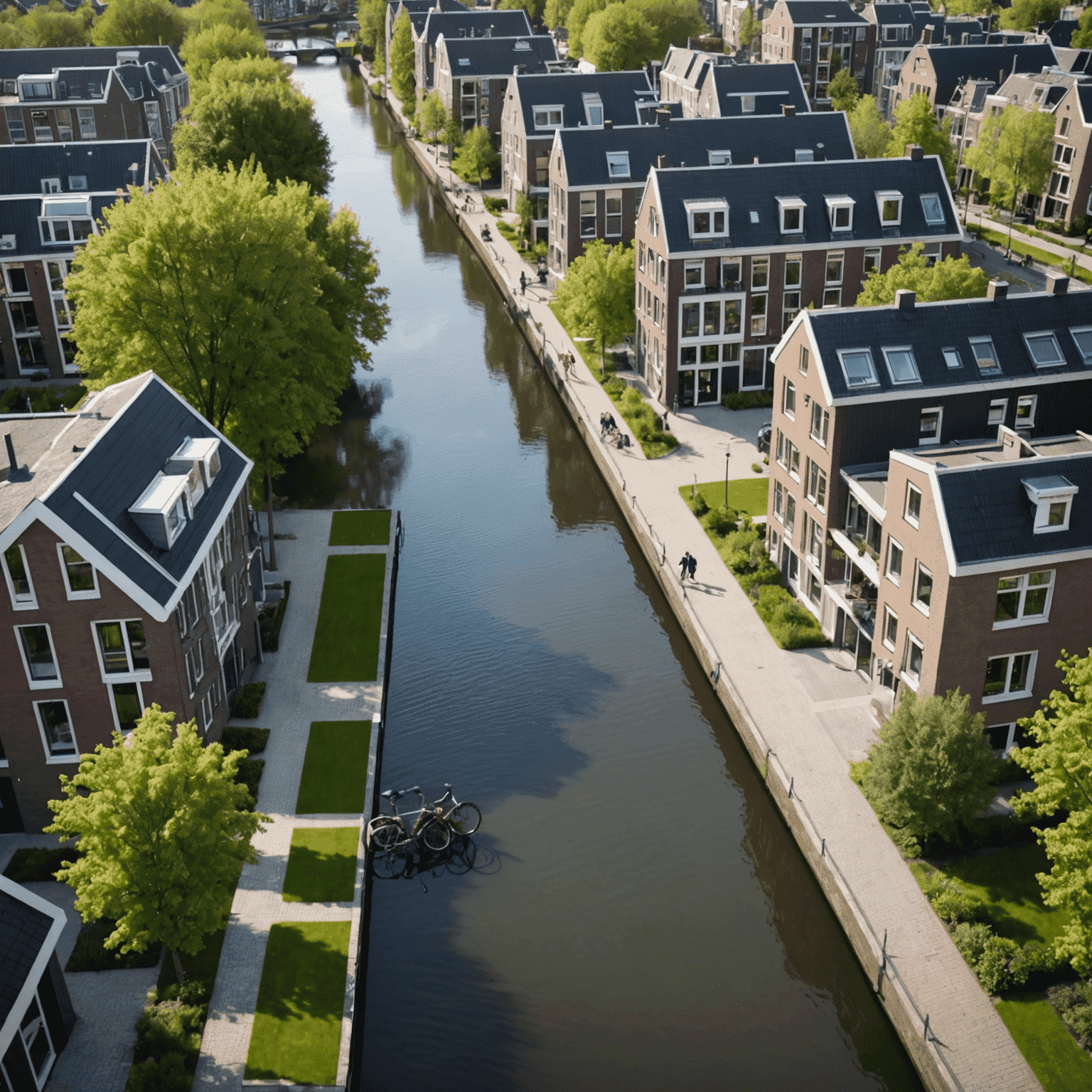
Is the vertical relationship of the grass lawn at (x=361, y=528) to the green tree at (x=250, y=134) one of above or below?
below

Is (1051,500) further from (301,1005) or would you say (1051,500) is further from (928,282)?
(301,1005)

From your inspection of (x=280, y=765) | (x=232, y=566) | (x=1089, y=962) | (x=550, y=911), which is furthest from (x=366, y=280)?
(x=1089, y=962)

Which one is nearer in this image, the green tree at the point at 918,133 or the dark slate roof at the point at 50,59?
the green tree at the point at 918,133

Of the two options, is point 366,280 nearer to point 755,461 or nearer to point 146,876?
point 755,461

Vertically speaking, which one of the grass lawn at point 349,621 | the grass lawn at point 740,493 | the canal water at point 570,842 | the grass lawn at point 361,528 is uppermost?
the grass lawn at point 740,493

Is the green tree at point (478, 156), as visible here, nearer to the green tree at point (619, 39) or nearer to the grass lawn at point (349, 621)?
the green tree at point (619, 39)

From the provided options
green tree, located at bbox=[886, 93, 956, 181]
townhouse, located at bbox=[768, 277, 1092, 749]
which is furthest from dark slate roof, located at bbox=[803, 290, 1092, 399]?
green tree, located at bbox=[886, 93, 956, 181]

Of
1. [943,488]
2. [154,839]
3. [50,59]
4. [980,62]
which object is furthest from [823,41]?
[154,839]

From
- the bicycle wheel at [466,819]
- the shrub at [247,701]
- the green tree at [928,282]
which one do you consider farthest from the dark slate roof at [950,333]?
the shrub at [247,701]
